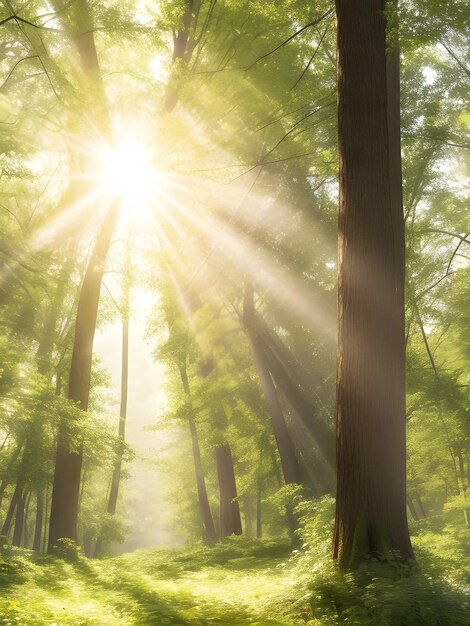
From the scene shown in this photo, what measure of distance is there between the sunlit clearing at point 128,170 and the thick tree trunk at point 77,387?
0.58 meters

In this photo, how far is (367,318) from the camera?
5.16 m

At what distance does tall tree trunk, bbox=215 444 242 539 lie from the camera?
17.4 m


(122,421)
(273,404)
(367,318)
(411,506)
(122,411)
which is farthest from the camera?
(411,506)

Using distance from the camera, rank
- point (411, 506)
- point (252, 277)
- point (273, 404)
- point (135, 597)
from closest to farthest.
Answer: point (135, 597) < point (273, 404) < point (252, 277) < point (411, 506)

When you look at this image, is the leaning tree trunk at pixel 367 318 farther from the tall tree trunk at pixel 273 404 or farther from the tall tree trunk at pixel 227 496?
the tall tree trunk at pixel 227 496

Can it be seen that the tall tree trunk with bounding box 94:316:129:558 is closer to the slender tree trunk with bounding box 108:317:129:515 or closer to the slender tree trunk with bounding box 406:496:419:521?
the slender tree trunk with bounding box 108:317:129:515

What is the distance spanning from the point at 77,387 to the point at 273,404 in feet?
19.6

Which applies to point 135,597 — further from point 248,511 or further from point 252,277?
point 248,511

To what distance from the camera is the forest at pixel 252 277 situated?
503 cm

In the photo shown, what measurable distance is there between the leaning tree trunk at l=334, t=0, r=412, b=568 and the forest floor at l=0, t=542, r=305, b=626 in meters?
1.16

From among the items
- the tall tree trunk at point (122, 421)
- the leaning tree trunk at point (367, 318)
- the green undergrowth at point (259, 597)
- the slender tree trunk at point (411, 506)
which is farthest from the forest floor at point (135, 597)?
the slender tree trunk at point (411, 506)

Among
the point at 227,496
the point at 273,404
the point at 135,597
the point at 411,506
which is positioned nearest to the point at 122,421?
the point at 227,496

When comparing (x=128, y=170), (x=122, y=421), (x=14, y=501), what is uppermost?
(x=128, y=170)

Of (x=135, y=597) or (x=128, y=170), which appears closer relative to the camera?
(x=135, y=597)
